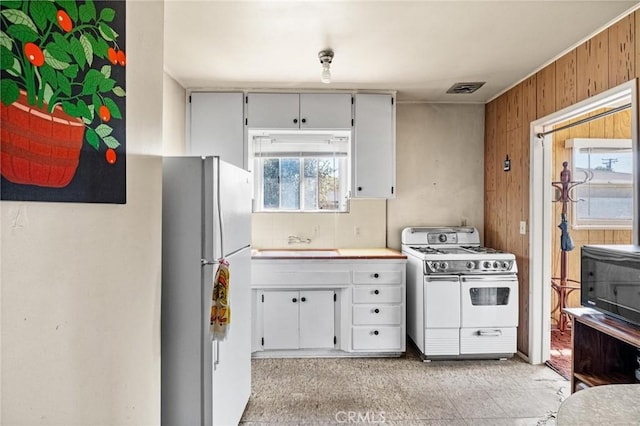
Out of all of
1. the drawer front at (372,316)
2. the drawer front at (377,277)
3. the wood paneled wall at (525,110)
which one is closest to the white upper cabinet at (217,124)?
the drawer front at (377,277)

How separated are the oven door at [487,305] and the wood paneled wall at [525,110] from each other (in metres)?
0.15

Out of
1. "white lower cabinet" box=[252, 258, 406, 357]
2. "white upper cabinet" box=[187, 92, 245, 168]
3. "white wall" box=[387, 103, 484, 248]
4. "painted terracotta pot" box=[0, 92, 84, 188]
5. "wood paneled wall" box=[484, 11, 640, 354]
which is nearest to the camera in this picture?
"painted terracotta pot" box=[0, 92, 84, 188]

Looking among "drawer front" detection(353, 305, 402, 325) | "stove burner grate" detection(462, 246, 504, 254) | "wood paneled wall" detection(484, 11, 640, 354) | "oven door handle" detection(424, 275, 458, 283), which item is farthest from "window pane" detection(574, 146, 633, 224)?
"drawer front" detection(353, 305, 402, 325)

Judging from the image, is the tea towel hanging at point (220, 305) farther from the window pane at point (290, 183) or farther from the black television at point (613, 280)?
the window pane at point (290, 183)

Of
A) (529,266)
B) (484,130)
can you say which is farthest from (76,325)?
(484,130)

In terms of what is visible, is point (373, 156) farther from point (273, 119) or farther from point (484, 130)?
point (484, 130)

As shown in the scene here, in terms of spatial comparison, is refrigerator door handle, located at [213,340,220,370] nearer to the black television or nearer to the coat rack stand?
the black television

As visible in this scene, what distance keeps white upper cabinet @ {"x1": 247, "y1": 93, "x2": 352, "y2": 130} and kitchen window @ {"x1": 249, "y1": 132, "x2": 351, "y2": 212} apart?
0.94ft

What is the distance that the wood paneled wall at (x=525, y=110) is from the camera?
221 centimetres

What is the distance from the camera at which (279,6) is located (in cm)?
206

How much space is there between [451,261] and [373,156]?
121 centimetres

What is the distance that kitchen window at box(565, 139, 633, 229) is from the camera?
3891 mm

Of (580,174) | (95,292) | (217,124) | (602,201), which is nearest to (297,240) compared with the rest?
(217,124)

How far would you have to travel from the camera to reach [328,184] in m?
3.88
